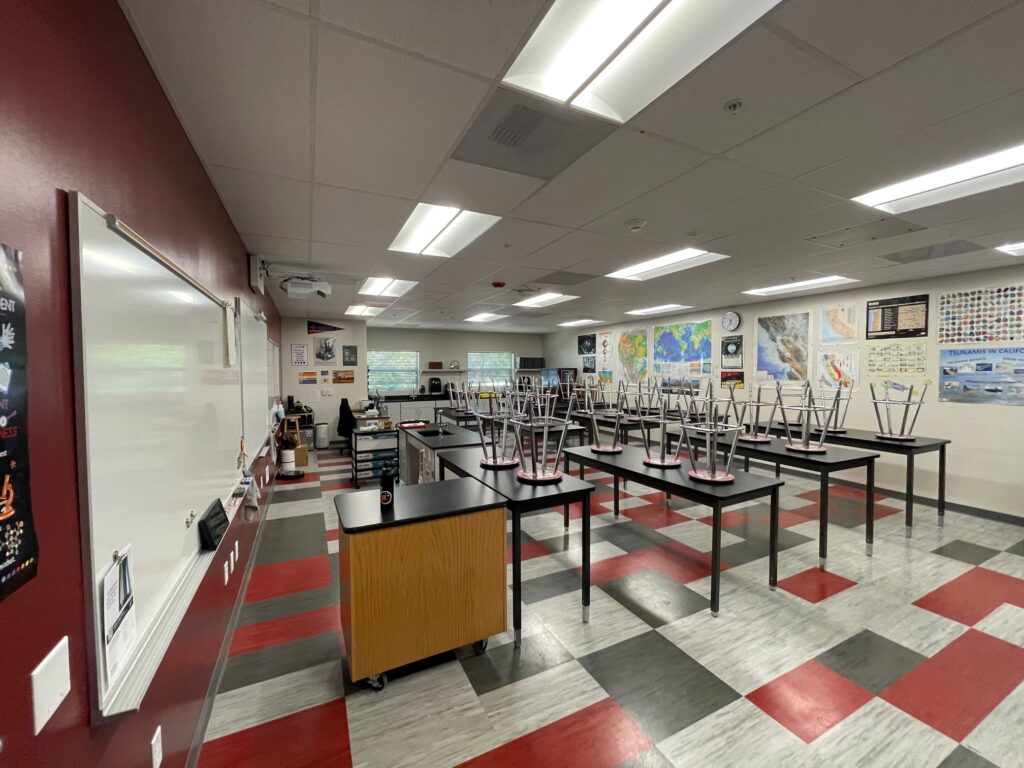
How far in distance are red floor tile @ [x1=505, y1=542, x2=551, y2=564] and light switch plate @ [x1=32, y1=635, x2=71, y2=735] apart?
2.65m

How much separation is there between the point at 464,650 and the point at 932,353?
5.58m

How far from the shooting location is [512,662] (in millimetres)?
2129

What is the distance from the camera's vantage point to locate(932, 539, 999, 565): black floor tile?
3241 mm

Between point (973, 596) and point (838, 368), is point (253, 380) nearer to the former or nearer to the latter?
point (973, 596)

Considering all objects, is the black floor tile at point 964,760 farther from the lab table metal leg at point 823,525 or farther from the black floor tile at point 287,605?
the black floor tile at point 287,605

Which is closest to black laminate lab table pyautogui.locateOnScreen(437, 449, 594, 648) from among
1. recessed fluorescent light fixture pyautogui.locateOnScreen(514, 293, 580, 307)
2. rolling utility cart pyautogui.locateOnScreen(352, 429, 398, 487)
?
rolling utility cart pyautogui.locateOnScreen(352, 429, 398, 487)

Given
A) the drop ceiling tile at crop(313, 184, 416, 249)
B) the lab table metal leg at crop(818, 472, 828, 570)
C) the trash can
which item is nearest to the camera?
the drop ceiling tile at crop(313, 184, 416, 249)

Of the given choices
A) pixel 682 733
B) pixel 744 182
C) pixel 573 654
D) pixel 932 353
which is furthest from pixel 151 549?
pixel 932 353

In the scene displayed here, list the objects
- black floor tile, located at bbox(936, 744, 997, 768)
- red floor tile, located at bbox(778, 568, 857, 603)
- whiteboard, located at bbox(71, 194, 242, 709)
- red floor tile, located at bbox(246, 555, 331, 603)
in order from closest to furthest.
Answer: whiteboard, located at bbox(71, 194, 242, 709)
black floor tile, located at bbox(936, 744, 997, 768)
red floor tile, located at bbox(778, 568, 857, 603)
red floor tile, located at bbox(246, 555, 331, 603)

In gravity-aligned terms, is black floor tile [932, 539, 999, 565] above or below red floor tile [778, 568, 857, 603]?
below

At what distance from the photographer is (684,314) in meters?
7.39

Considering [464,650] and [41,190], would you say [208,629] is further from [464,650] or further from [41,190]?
[41,190]

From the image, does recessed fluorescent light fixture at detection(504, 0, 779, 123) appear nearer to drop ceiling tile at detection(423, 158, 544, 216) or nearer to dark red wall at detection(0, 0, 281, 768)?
drop ceiling tile at detection(423, 158, 544, 216)

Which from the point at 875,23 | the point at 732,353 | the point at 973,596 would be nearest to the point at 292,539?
the point at 875,23
